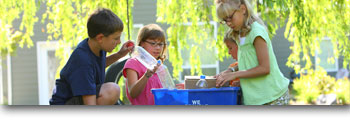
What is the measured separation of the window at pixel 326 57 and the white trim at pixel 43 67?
3.11m

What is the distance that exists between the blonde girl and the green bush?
2509 millimetres

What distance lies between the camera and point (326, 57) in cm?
507

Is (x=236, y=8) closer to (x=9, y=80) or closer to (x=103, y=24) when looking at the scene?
(x=103, y=24)

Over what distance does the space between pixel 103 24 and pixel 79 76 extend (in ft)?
1.25

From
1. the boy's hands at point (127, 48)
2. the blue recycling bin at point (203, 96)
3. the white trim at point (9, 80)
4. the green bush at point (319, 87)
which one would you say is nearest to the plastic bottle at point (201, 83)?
the blue recycling bin at point (203, 96)

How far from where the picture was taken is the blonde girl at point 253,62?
7.93ft

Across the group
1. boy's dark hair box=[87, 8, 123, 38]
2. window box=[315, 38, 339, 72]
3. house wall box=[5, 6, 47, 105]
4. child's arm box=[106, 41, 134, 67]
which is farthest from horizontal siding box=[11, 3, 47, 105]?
window box=[315, 38, 339, 72]

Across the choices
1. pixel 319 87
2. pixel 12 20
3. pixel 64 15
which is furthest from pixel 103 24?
pixel 319 87

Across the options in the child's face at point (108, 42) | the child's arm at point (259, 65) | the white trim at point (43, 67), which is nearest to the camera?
the child's arm at point (259, 65)

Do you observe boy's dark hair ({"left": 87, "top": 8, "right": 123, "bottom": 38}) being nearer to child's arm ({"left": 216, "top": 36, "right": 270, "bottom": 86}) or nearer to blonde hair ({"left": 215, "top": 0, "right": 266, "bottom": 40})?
blonde hair ({"left": 215, "top": 0, "right": 266, "bottom": 40})

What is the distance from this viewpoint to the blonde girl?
95.2 inches

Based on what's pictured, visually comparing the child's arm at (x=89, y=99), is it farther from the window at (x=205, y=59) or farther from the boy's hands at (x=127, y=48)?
the window at (x=205, y=59)
